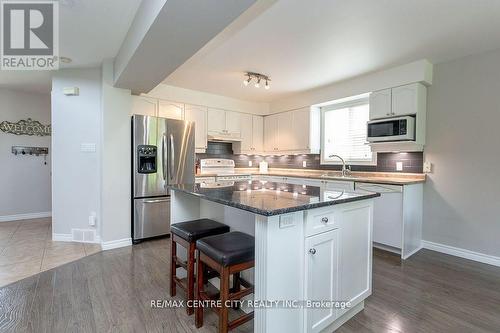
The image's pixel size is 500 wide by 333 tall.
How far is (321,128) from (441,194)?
214 centimetres

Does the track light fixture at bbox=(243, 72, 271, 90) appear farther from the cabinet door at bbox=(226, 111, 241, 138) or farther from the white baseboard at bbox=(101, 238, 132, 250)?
the white baseboard at bbox=(101, 238, 132, 250)

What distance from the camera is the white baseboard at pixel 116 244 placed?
3.21 metres

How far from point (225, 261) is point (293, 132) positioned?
375cm

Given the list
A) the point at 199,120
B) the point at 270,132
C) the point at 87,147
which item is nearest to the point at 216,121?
the point at 199,120

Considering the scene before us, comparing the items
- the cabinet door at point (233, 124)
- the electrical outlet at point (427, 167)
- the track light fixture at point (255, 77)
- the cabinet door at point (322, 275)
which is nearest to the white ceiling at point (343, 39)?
the track light fixture at point (255, 77)

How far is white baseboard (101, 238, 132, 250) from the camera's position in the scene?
10.5ft

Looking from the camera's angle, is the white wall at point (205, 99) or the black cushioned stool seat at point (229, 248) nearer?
the black cushioned stool seat at point (229, 248)

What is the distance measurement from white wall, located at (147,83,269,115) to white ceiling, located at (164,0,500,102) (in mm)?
381

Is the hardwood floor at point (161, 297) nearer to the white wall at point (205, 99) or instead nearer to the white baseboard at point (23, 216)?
the white wall at point (205, 99)

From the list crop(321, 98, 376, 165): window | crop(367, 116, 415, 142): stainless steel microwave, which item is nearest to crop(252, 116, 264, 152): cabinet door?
crop(321, 98, 376, 165): window

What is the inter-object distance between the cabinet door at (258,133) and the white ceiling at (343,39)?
1.66 metres

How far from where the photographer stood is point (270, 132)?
17.6ft

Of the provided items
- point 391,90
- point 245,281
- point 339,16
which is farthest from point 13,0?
point 391,90

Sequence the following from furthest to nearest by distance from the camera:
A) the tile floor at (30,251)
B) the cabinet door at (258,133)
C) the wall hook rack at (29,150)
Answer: the cabinet door at (258,133), the wall hook rack at (29,150), the tile floor at (30,251)
